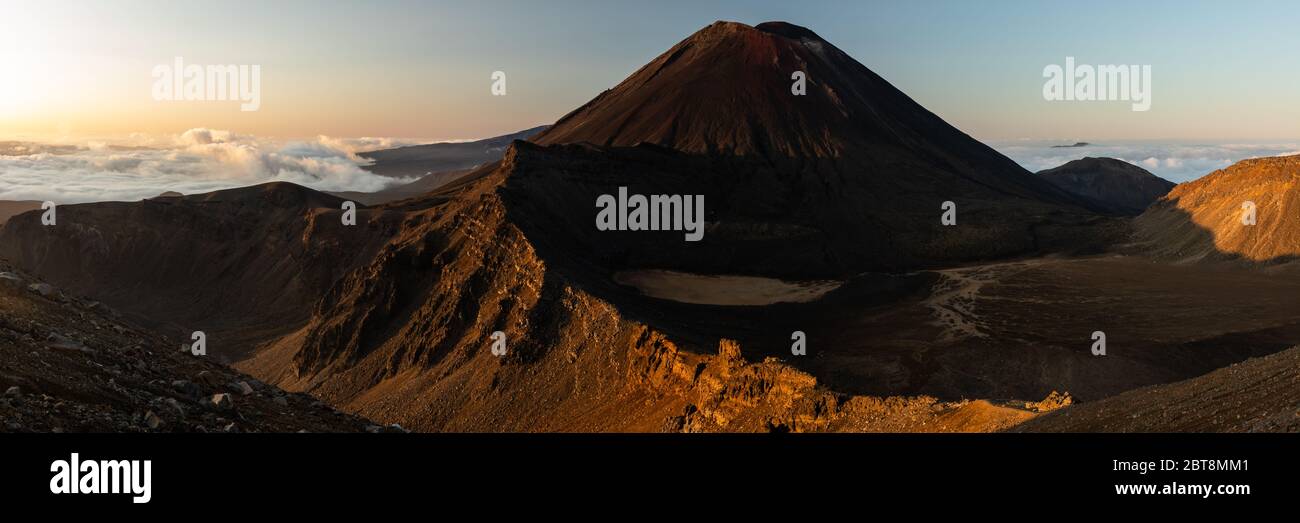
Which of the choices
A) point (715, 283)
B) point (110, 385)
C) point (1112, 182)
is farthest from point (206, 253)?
point (1112, 182)

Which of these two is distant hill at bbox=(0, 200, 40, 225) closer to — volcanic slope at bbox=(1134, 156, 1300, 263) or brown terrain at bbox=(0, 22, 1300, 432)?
brown terrain at bbox=(0, 22, 1300, 432)

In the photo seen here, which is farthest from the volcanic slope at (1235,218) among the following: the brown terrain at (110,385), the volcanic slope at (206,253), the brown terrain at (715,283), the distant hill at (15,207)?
the distant hill at (15,207)

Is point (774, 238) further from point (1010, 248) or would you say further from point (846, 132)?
point (846, 132)

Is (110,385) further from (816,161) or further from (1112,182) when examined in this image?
(1112,182)

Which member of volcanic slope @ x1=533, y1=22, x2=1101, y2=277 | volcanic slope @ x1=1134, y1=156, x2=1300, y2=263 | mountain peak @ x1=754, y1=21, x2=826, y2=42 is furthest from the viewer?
mountain peak @ x1=754, y1=21, x2=826, y2=42

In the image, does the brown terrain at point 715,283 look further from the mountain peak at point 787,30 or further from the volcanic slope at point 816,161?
the mountain peak at point 787,30

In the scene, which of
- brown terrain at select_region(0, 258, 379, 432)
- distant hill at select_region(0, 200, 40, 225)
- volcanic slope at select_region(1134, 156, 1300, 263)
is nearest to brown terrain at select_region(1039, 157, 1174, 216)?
volcanic slope at select_region(1134, 156, 1300, 263)

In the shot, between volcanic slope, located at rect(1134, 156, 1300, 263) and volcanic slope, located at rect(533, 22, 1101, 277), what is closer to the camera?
volcanic slope, located at rect(1134, 156, 1300, 263)
